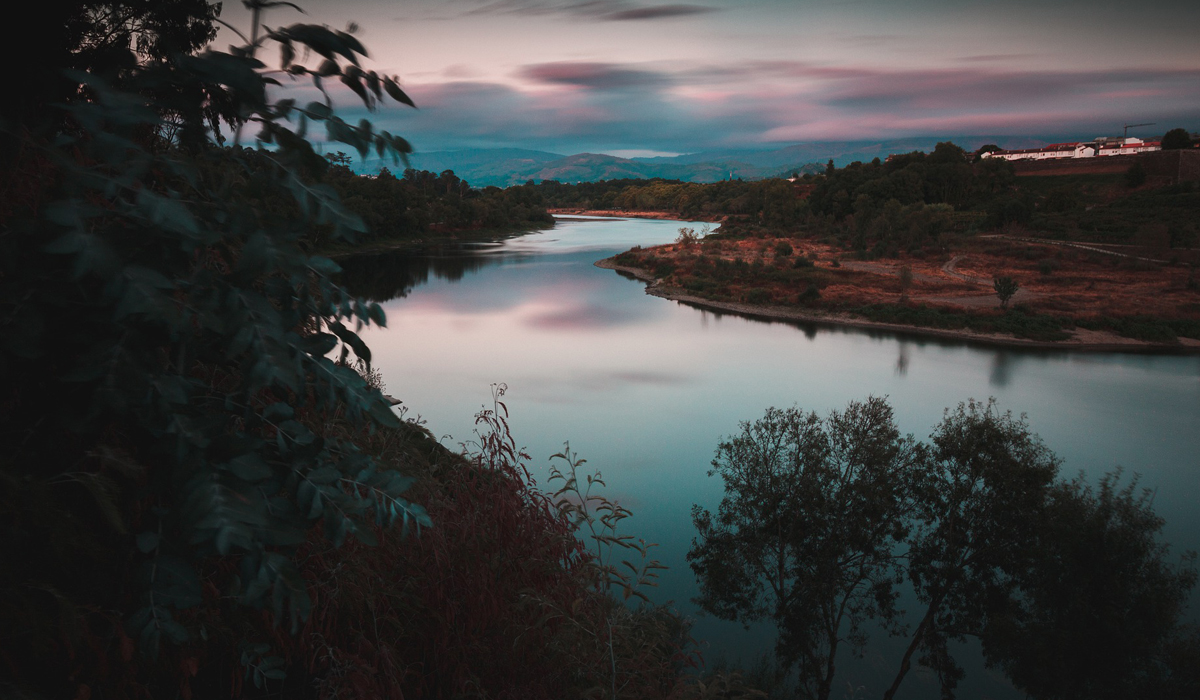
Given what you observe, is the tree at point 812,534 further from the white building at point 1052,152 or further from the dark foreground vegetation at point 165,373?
the white building at point 1052,152

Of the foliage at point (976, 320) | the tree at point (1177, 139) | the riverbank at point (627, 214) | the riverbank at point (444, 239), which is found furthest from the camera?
the riverbank at point (627, 214)

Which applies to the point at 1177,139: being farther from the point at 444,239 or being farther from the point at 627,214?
the point at 627,214

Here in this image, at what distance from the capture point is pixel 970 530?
12023mm

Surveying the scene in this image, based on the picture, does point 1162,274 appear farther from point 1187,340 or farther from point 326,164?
point 326,164

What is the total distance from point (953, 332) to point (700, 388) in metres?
15.0

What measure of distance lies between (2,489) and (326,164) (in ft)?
3.47

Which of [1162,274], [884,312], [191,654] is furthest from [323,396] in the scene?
[1162,274]

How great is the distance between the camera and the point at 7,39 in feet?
5.21

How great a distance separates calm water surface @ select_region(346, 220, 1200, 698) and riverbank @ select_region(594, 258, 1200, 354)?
110cm

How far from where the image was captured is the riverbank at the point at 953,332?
1159 inches

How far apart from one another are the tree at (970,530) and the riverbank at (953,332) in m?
21.0

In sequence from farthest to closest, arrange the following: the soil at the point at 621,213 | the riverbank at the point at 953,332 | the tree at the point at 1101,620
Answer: the soil at the point at 621,213, the riverbank at the point at 953,332, the tree at the point at 1101,620

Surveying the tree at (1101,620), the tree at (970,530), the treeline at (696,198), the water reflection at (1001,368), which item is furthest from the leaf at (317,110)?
the treeline at (696,198)

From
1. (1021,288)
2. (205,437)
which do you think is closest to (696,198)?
(1021,288)
